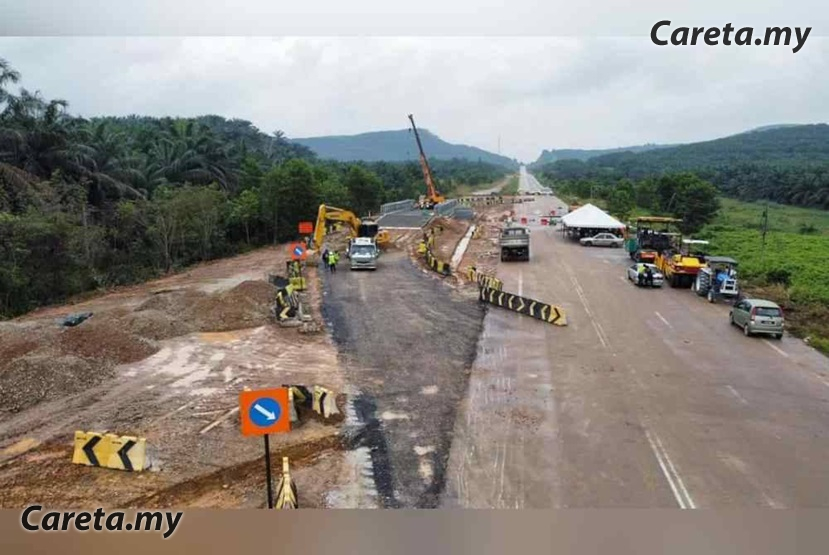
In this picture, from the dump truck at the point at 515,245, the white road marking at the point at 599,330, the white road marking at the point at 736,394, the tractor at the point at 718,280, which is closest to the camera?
the white road marking at the point at 736,394

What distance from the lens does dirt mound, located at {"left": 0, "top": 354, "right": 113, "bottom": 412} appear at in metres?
14.9

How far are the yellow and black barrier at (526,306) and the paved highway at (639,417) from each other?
0.54 metres

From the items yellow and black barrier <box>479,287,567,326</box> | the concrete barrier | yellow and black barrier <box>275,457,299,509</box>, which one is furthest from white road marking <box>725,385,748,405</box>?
the concrete barrier

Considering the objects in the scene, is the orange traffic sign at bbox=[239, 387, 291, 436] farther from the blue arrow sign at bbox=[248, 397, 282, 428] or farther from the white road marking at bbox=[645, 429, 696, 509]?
the white road marking at bbox=[645, 429, 696, 509]

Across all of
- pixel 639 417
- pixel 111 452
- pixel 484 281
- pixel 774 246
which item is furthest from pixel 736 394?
pixel 774 246

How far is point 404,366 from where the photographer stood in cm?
1781

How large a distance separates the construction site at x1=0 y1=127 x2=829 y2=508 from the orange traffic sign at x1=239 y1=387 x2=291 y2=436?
73cm

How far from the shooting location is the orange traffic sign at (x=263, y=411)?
9086 millimetres

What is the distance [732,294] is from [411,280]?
1367 centimetres

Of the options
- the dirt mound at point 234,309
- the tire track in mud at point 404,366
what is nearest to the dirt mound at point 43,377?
the dirt mound at point 234,309

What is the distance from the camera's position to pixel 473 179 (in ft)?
484

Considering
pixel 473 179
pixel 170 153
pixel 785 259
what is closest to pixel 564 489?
pixel 785 259

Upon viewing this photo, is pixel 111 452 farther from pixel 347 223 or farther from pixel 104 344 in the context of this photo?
pixel 347 223

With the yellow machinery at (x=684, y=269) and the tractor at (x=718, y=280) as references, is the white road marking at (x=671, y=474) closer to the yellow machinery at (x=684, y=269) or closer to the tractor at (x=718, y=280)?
the tractor at (x=718, y=280)
